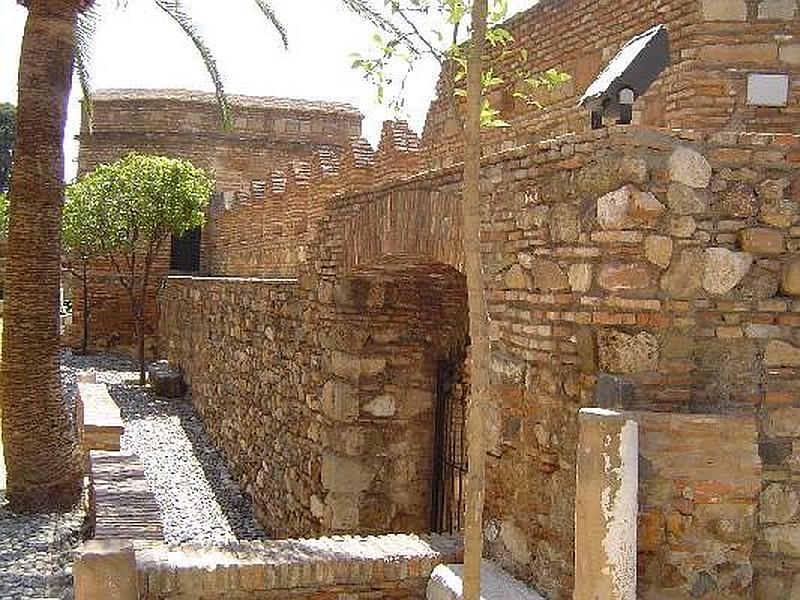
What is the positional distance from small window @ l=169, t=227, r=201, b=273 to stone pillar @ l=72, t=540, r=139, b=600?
1598 cm

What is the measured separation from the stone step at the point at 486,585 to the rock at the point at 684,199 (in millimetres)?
1719

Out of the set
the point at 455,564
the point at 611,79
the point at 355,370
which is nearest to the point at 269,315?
the point at 355,370

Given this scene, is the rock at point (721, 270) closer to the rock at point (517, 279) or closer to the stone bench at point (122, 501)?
the rock at point (517, 279)

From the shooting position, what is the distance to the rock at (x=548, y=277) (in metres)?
3.92

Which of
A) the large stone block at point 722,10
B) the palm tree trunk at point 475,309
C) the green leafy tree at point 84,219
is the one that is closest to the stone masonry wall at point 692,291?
the palm tree trunk at point 475,309

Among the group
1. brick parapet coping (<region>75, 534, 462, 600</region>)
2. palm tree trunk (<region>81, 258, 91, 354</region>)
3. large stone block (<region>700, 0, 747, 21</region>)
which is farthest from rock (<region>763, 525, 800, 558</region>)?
palm tree trunk (<region>81, 258, 91, 354</region>)

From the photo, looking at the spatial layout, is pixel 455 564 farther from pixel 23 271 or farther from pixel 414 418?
pixel 23 271

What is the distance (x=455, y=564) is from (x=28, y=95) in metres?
6.40

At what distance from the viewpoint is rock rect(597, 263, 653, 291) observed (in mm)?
3607

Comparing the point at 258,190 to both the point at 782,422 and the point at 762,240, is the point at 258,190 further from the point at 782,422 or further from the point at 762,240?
the point at 782,422

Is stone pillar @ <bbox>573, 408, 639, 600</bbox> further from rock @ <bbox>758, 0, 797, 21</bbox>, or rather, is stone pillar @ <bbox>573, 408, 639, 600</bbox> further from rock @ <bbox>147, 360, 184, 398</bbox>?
rock @ <bbox>147, 360, 184, 398</bbox>

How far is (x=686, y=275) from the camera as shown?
358 cm

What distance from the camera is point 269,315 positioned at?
8641 millimetres

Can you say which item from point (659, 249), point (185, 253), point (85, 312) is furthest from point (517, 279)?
→ point (185, 253)
